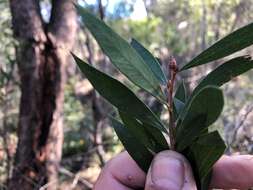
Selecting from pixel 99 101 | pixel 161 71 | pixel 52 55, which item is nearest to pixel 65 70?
pixel 52 55

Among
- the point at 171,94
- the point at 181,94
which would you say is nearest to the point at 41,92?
the point at 181,94

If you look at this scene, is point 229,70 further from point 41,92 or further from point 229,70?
point 41,92

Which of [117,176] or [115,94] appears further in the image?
[117,176]

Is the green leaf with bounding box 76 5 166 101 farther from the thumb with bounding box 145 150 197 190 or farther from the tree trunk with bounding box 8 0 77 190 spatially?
the tree trunk with bounding box 8 0 77 190

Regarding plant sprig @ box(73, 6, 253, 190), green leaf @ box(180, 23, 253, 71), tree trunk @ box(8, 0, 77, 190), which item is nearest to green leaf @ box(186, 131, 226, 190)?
plant sprig @ box(73, 6, 253, 190)

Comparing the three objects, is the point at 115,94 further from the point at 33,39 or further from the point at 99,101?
the point at 99,101

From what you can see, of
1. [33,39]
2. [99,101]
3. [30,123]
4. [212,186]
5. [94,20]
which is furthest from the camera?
[99,101]

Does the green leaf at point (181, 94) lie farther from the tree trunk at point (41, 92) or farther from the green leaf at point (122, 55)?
the tree trunk at point (41, 92)
